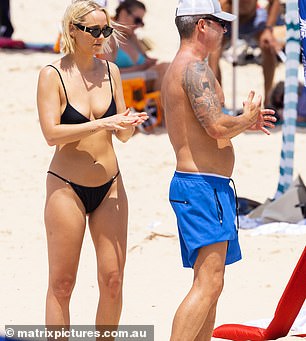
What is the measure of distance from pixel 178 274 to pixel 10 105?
4.67m

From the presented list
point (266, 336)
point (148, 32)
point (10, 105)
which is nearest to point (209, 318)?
→ point (266, 336)

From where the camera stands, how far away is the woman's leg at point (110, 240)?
421 centimetres

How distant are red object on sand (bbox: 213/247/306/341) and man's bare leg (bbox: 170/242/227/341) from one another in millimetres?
736

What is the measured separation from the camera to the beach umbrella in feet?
22.5

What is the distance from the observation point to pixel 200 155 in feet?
13.8

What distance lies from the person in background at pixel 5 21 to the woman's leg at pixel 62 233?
9304 millimetres

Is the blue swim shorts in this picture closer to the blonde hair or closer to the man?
the man

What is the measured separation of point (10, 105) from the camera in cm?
1017

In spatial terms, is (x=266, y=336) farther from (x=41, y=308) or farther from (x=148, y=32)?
(x=148, y=32)

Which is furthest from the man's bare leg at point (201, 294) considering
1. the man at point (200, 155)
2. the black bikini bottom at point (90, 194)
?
the black bikini bottom at point (90, 194)

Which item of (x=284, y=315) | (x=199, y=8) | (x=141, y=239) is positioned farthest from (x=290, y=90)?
(x=199, y=8)

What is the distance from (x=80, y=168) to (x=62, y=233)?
29cm

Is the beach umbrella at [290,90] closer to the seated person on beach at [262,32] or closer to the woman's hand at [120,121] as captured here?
the woman's hand at [120,121]

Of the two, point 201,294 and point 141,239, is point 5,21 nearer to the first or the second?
point 141,239
